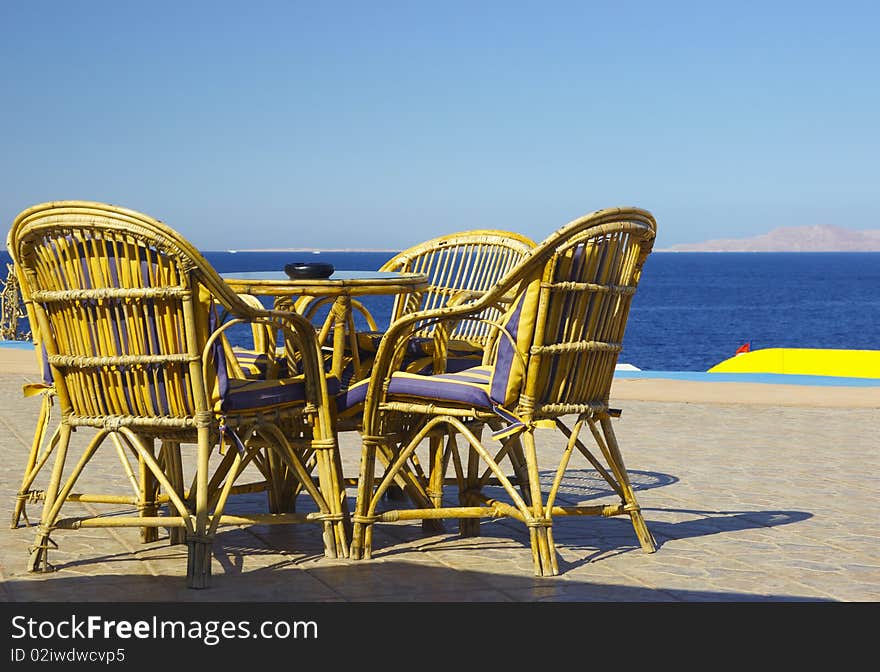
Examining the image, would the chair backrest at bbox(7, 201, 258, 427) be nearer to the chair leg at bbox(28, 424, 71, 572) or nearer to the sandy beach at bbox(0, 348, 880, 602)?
the chair leg at bbox(28, 424, 71, 572)

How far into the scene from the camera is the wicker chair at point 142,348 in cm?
366

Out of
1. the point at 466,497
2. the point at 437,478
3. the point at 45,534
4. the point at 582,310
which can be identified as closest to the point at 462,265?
the point at 437,478

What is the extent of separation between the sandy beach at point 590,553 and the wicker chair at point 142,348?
0.20 metres

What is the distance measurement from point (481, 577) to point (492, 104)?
3290 inches

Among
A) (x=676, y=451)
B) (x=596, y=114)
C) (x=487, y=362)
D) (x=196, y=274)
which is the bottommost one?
(x=676, y=451)

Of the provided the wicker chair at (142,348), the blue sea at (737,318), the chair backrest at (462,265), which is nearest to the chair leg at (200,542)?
the wicker chair at (142,348)

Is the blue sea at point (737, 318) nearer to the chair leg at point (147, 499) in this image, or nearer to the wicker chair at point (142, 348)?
the chair leg at point (147, 499)

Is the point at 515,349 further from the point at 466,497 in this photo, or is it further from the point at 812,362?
the point at 812,362

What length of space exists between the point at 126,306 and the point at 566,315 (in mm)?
1423

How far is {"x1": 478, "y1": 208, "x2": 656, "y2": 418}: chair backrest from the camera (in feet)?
12.8

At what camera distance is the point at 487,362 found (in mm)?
4793

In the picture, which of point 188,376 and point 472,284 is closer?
point 188,376
